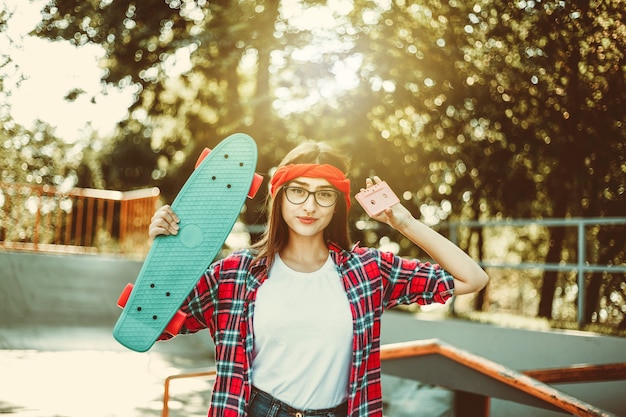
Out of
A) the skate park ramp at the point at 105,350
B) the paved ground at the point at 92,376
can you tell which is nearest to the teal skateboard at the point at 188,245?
the skate park ramp at the point at 105,350

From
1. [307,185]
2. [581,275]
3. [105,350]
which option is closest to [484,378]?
[307,185]

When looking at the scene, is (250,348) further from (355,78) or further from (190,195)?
(355,78)

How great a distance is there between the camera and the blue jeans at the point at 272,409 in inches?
56.8

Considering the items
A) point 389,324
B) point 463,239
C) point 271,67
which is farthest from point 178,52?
point 463,239

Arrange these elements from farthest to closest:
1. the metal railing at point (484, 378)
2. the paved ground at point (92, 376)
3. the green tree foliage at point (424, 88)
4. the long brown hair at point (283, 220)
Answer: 1. the green tree foliage at point (424, 88)
2. the paved ground at point (92, 376)
3. the metal railing at point (484, 378)
4. the long brown hair at point (283, 220)

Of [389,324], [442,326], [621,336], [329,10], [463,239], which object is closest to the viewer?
[621,336]

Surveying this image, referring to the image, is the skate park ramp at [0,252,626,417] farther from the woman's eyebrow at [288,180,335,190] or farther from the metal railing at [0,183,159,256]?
the woman's eyebrow at [288,180,335,190]

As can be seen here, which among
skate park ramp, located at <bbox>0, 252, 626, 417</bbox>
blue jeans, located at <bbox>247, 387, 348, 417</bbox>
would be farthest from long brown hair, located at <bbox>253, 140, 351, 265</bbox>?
skate park ramp, located at <bbox>0, 252, 626, 417</bbox>

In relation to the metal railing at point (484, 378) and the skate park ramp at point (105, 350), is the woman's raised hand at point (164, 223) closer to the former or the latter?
the metal railing at point (484, 378)

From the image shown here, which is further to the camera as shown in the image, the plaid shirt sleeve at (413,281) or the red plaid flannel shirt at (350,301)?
the plaid shirt sleeve at (413,281)

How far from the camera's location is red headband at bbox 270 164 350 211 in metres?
1.63

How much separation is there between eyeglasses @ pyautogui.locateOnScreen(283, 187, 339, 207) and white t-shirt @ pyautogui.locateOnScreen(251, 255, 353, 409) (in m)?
0.26

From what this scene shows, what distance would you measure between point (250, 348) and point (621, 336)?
4.15 m

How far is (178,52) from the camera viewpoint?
21.5ft
